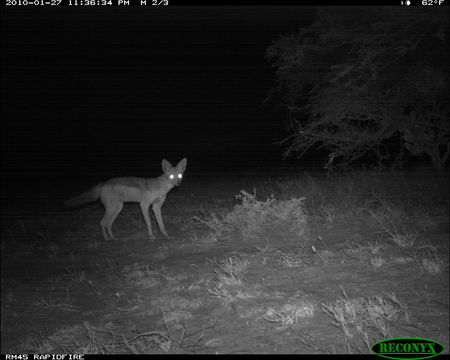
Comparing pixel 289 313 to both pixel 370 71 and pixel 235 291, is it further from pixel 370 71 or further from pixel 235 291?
pixel 370 71

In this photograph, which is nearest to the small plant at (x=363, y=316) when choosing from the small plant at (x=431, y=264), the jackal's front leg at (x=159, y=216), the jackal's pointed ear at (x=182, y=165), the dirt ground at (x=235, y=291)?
the dirt ground at (x=235, y=291)

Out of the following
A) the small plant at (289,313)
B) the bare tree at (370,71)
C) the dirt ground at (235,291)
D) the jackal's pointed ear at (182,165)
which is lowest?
the dirt ground at (235,291)

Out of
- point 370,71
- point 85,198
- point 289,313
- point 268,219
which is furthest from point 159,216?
point 370,71

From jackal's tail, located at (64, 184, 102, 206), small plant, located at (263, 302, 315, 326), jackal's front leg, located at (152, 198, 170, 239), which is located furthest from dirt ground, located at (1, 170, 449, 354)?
jackal's tail, located at (64, 184, 102, 206)

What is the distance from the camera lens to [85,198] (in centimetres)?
994

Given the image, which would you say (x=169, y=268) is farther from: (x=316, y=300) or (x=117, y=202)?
(x=117, y=202)

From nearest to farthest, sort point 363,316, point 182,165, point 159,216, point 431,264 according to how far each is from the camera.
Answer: point 363,316 → point 431,264 → point 159,216 → point 182,165

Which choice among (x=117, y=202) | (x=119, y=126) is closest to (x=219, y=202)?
(x=117, y=202)

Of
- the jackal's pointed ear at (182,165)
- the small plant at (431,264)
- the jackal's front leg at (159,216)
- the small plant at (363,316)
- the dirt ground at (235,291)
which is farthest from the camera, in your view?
the jackal's pointed ear at (182,165)

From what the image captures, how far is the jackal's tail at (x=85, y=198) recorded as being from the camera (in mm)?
9781

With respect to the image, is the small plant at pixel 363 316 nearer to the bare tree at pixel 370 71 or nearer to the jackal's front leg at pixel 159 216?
the jackal's front leg at pixel 159 216

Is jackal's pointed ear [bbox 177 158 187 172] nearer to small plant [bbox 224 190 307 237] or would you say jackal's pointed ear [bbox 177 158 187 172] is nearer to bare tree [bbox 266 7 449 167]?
small plant [bbox 224 190 307 237]

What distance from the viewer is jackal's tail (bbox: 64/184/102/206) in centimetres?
978

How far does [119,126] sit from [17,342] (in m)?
34.3
